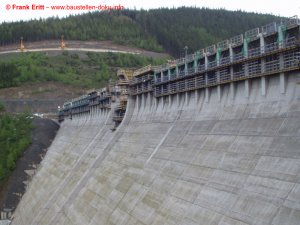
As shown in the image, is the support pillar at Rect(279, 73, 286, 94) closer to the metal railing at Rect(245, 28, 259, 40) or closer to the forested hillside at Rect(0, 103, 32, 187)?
the metal railing at Rect(245, 28, 259, 40)

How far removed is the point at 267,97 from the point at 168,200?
9.93 m

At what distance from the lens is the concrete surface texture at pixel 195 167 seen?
1989 centimetres

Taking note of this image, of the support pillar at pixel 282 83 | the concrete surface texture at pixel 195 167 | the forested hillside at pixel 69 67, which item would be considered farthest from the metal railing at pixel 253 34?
the forested hillside at pixel 69 67

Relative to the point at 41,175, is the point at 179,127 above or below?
above

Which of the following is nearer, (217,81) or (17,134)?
(217,81)

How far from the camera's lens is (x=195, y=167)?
2669cm

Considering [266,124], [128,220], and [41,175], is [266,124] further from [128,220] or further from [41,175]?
[41,175]

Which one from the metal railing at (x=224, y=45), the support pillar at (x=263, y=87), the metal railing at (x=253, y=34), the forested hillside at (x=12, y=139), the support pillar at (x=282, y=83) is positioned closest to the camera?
the support pillar at (x=282, y=83)

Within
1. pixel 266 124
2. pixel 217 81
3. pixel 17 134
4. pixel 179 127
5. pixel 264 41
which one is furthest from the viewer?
pixel 17 134

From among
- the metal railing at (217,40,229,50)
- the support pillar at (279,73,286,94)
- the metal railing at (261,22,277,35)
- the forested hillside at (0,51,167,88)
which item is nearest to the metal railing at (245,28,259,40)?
the metal railing at (261,22,277,35)

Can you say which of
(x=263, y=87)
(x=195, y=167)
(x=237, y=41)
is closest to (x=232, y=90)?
(x=263, y=87)

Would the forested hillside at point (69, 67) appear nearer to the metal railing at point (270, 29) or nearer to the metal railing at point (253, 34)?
the metal railing at point (253, 34)

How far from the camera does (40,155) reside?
75062 millimetres

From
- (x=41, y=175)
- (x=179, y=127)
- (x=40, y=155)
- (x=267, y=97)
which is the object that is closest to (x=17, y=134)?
(x=40, y=155)
